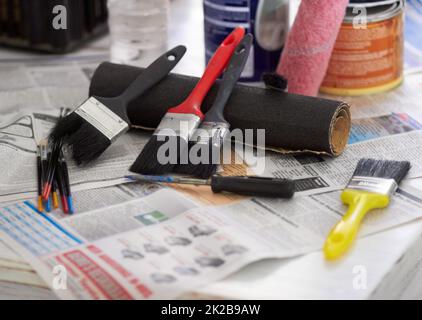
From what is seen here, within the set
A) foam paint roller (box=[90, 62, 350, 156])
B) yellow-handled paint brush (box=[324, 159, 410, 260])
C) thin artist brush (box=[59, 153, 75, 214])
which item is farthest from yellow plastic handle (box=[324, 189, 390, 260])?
thin artist brush (box=[59, 153, 75, 214])

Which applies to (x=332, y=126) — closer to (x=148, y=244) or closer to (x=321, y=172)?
(x=321, y=172)

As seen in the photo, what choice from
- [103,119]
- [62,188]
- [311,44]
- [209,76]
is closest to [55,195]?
[62,188]

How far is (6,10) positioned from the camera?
1.13 meters

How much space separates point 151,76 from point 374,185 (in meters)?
0.29

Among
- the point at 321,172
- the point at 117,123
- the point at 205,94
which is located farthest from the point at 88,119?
the point at 321,172

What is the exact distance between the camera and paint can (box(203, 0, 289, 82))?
979 millimetres

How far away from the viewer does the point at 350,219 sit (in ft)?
2.26

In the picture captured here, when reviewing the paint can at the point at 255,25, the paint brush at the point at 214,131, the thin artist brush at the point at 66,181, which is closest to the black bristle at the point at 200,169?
the paint brush at the point at 214,131

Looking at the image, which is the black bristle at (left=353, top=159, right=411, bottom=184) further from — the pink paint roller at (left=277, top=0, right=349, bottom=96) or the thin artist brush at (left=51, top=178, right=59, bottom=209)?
the thin artist brush at (left=51, top=178, right=59, bottom=209)

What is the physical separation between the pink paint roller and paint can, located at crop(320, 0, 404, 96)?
3cm

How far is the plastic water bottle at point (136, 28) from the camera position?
44.8 inches

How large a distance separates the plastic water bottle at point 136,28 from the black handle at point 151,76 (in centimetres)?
23

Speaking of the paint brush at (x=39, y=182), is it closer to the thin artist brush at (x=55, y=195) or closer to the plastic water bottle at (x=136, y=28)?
the thin artist brush at (x=55, y=195)

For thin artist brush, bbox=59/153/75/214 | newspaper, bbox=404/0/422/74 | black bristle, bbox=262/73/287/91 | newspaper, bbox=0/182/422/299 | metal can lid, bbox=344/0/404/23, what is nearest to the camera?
newspaper, bbox=0/182/422/299
